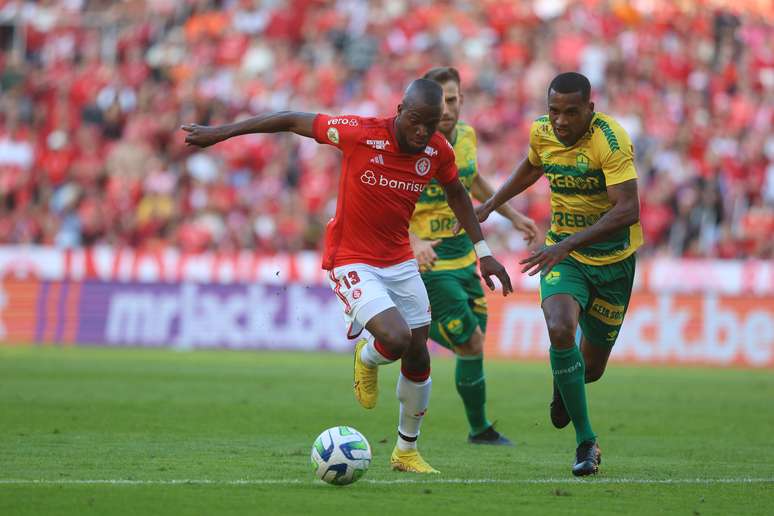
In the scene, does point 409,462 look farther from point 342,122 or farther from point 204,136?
point 204,136

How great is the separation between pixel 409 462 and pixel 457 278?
294cm

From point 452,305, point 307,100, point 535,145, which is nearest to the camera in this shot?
point 535,145

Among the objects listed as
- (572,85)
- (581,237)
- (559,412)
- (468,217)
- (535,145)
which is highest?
(572,85)

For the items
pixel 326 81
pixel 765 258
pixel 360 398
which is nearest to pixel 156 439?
pixel 360 398

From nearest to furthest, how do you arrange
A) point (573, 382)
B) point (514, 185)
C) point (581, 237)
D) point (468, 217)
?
point (581, 237) < point (573, 382) < point (468, 217) < point (514, 185)

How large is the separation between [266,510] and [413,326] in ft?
8.06

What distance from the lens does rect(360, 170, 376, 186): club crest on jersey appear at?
29.8ft

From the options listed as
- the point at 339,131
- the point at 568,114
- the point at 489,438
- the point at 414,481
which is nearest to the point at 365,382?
the point at 414,481

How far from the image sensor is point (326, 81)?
2869 cm

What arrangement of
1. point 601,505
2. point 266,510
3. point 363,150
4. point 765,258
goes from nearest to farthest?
point 266,510
point 601,505
point 363,150
point 765,258

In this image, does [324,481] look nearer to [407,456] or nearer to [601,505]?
[407,456]

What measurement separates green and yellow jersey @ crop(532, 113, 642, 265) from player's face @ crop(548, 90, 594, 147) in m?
0.13

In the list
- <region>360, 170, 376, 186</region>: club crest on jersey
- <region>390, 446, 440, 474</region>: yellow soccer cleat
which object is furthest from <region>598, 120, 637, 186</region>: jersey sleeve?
<region>390, 446, 440, 474</region>: yellow soccer cleat

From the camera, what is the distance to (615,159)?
30.9 feet
